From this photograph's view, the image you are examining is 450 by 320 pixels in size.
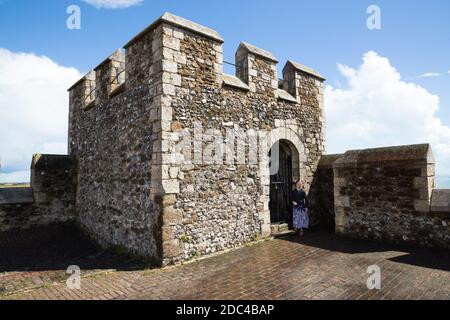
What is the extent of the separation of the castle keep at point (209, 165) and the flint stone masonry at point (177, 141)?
0.09 ft

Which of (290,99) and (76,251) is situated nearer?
(76,251)

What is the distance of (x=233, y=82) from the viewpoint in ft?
24.2

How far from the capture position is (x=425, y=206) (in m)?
6.48

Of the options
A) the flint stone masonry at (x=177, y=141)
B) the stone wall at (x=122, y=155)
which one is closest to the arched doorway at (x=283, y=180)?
the flint stone masonry at (x=177, y=141)

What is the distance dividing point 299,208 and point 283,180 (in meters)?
1.21

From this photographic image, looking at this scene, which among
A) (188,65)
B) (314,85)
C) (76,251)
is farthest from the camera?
(314,85)

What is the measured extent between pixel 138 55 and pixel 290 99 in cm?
468

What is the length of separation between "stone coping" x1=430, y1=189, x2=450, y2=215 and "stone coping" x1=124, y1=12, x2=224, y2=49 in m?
6.28

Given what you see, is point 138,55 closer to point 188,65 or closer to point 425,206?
point 188,65

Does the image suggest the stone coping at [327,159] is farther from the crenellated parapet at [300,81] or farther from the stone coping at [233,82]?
the stone coping at [233,82]

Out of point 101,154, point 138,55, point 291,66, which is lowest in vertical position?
point 101,154
